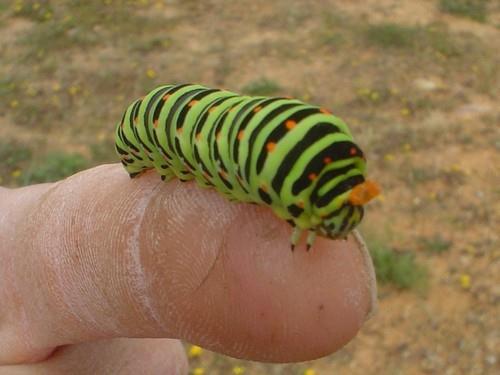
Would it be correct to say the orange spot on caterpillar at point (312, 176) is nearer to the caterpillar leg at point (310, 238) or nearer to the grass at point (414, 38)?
the caterpillar leg at point (310, 238)

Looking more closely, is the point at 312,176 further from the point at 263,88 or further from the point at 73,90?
the point at 73,90

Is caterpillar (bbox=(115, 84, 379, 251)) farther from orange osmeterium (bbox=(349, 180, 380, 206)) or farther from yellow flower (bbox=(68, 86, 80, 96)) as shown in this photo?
yellow flower (bbox=(68, 86, 80, 96))

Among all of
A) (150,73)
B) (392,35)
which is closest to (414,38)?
(392,35)

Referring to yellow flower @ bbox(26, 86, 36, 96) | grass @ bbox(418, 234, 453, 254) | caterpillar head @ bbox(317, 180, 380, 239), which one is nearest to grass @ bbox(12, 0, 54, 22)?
yellow flower @ bbox(26, 86, 36, 96)

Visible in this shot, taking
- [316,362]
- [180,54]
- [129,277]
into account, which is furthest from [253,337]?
[180,54]

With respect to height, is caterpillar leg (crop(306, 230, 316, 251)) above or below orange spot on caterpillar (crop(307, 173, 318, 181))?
below

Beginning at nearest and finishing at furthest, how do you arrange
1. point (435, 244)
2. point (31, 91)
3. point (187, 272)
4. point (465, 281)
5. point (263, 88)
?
point (187, 272), point (465, 281), point (435, 244), point (263, 88), point (31, 91)

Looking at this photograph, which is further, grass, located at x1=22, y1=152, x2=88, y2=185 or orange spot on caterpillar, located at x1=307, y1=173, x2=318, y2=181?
grass, located at x1=22, y1=152, x2=88, y2=185
